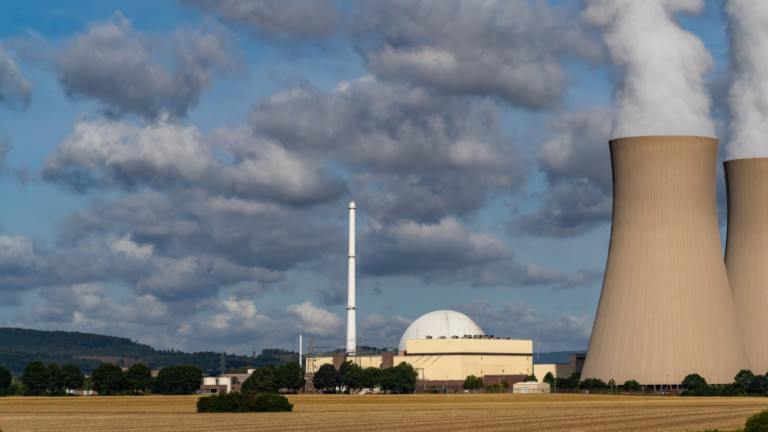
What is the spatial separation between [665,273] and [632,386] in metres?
8.84

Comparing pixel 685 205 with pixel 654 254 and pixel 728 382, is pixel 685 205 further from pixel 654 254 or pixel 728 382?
pixel 728 382

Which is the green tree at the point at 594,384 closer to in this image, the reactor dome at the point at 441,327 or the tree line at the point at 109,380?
the tree line at the point at 109,380

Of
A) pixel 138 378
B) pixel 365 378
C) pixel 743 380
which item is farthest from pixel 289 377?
pixel 743 380

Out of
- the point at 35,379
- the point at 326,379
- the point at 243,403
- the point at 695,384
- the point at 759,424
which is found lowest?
the point at 759,424

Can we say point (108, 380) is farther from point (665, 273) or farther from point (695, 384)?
point (695, 384)

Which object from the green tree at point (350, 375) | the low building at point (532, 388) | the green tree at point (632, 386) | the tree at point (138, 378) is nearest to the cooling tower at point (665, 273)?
the green tree at point (632, 386)

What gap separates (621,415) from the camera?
47031 millimetres

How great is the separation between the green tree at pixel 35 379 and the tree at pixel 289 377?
77.0ft

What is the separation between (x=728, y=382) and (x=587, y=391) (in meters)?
10.3

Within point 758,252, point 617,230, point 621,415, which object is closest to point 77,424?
point 621,415

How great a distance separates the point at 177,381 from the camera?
342 ft

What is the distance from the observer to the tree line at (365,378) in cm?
10750

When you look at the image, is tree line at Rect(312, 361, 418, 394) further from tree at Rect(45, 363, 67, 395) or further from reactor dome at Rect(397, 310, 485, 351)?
tree at Rect(45, 363, 67, 395)

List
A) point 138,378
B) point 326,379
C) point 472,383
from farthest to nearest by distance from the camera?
point 326,379 < point 472,383 < point 138,378
